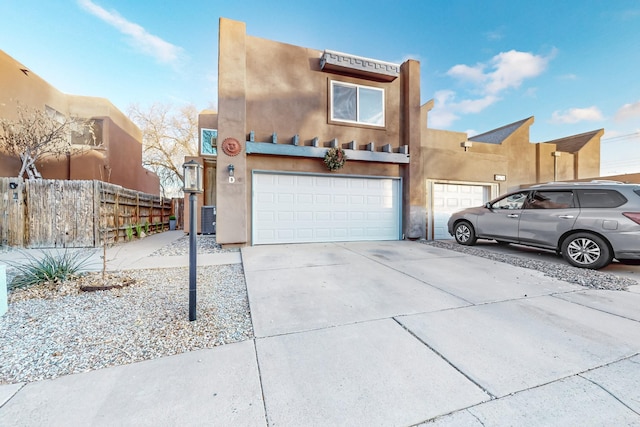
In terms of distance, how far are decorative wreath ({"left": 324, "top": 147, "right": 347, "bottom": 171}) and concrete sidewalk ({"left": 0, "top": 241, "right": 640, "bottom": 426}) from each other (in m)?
4.27

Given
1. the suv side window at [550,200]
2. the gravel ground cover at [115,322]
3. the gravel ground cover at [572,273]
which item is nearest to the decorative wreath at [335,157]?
the gravel ground cover at [572,273]

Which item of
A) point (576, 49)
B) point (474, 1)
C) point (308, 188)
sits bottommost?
point (308, 188)

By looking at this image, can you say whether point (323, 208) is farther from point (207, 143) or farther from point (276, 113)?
point (207, 143)

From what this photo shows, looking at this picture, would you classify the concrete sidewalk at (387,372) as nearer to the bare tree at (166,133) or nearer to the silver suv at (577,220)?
the silver suv at (577,220)

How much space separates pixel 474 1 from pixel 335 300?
930 centimetres

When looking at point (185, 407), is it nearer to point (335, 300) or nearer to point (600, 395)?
point (335, 300)

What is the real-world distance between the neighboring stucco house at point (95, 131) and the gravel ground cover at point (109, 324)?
5981 millimetres

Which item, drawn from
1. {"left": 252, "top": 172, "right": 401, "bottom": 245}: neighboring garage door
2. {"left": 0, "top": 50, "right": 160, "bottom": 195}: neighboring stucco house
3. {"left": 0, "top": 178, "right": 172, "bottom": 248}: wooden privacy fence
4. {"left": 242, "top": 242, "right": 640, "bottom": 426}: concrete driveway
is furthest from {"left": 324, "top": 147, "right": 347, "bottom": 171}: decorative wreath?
{"left": 0, "top": 50, "right": 160, "bottom": 195}: neighboring stucco house

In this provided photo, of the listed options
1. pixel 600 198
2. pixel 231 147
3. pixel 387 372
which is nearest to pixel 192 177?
pixel 387 372

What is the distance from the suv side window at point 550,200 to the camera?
4.92m

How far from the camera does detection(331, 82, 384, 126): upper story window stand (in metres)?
7.14

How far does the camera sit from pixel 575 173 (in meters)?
11.6

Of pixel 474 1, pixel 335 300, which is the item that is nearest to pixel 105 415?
pixel 335 300

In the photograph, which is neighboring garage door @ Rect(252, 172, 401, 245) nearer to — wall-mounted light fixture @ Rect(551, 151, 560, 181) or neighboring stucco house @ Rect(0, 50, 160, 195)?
neighboring stucco house @ Rect(0, 50, 160, 195)
